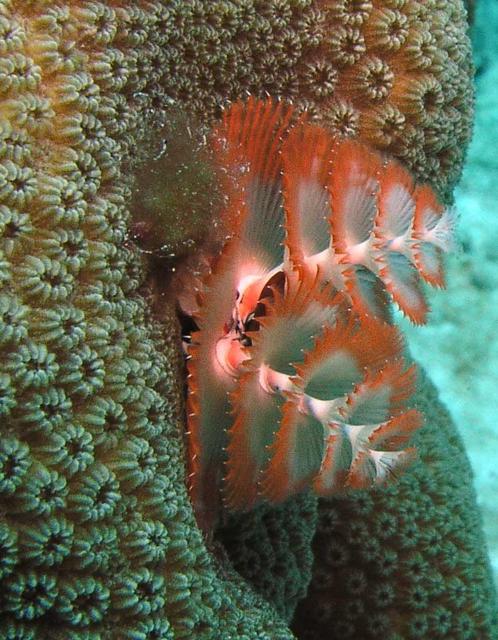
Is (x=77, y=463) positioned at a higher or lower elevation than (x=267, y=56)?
lower

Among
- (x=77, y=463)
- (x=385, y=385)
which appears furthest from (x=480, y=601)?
(x=77, y=463)

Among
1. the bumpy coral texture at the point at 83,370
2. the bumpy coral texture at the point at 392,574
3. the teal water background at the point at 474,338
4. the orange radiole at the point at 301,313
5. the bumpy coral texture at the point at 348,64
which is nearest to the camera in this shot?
the bumpy coral texture at the point at 83,370

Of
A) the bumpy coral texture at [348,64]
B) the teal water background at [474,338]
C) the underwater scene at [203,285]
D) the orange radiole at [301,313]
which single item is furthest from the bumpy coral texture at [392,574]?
the teal water background at [474,338]

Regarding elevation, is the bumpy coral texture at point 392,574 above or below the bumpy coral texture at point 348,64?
below

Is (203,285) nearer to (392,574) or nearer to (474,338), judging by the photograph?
(392,574)

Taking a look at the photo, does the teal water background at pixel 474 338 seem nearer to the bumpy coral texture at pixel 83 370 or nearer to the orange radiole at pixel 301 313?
the orange radiole at pixel 301 313

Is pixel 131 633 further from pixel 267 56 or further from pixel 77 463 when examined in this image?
pixel 267 56

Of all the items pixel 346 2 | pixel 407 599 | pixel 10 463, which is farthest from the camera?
pixel 407 599

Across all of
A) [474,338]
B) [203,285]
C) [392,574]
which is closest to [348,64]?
[203,285]
